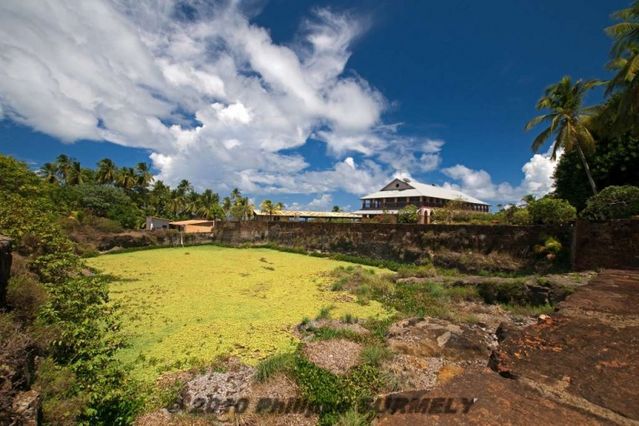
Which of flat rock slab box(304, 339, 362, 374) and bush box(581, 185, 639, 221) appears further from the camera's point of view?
bush box(581, 185, 639, 221)

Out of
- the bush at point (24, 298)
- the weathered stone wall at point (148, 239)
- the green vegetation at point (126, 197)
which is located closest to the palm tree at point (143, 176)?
the green vegetation at point (126, 197)

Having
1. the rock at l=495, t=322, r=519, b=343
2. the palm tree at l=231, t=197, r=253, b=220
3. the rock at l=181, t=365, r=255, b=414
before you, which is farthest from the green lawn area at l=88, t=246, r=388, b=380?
the palm tree at l=231, t=197, r=253, b=220

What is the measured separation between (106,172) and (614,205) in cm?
4795

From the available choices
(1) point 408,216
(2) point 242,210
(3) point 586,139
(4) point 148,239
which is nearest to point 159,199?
(2) point 242,210

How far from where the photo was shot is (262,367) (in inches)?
151

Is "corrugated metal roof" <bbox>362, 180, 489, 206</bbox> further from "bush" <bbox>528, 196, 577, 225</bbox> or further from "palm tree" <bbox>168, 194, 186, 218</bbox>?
"palm tree" <bbox>168, 194, 186, 218</bbox>

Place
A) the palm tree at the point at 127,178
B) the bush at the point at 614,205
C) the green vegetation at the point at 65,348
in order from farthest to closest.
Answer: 1. the palm tree at the point at 127,178
2. the bush at the point at 614,205
3. the green vegetation at the point at 65,348

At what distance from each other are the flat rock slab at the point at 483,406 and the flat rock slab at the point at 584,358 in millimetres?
72

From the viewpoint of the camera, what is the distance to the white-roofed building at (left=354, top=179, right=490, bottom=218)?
3083 centimetres

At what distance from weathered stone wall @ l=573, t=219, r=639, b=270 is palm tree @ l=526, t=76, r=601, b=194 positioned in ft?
28.8

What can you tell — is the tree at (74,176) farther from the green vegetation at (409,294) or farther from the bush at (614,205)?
the bush at (614,205)

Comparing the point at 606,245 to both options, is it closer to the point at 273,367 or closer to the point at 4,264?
the point at 273,367

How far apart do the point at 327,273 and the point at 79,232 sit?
692 inches

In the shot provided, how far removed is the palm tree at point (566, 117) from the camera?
14742mm
